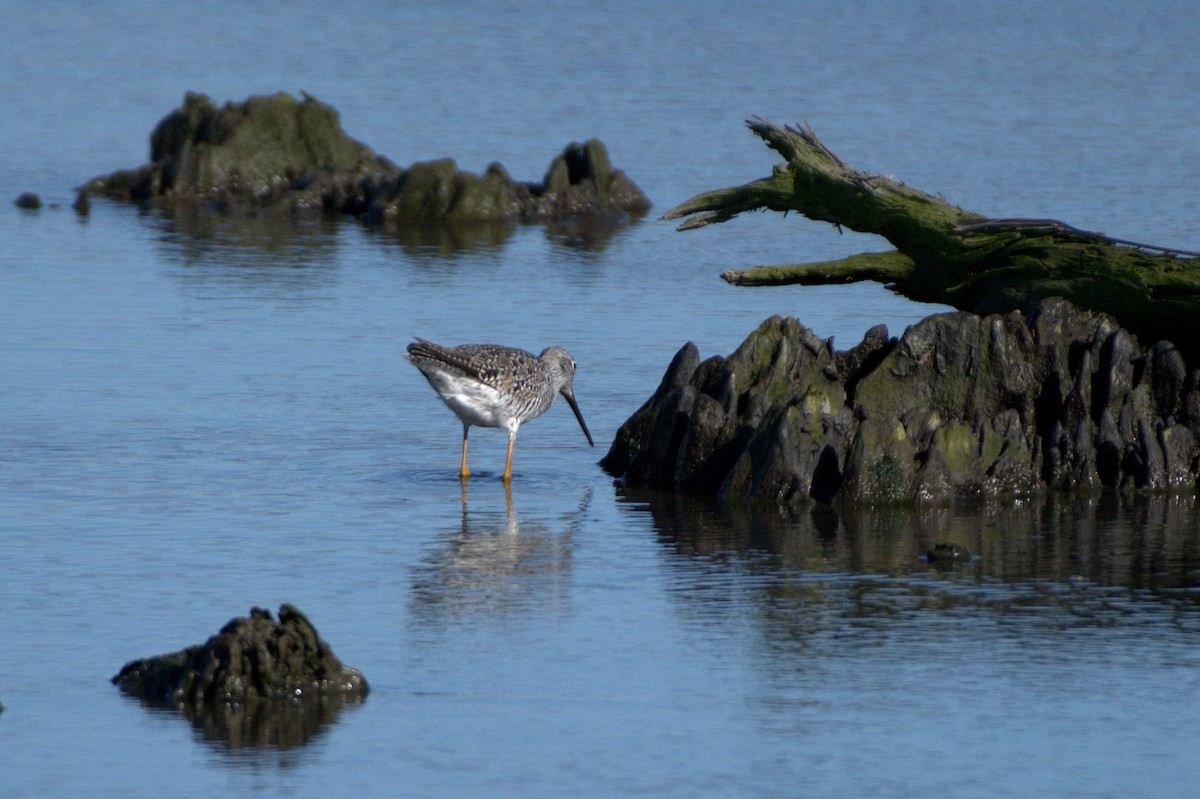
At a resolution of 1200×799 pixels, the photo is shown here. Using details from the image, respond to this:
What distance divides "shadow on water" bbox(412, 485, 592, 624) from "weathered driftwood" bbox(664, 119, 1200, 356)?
99.8 inches

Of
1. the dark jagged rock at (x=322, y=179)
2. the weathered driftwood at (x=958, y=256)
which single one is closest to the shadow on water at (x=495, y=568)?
the weathered driftwood at (x=958, y=256)

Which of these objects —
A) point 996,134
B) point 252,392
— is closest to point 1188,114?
point 996,134

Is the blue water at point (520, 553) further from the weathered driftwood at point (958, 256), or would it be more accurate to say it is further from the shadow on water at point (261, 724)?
the weathered driftwood at point (958, 256)

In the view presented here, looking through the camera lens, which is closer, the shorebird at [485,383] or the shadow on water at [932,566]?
the shadow on water at [932,566]

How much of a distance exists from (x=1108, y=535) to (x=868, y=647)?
10.5 feet

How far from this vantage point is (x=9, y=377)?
17812 millimetres

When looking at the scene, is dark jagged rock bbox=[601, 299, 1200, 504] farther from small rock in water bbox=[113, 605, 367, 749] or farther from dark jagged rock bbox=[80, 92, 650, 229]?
dark jagged rock bbox=[80, 92, 650, 229]

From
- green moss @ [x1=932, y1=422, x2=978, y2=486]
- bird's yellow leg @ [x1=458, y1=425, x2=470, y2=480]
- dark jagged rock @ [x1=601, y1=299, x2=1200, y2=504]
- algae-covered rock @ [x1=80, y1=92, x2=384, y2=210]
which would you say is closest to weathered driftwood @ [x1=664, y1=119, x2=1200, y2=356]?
dark jagged rock @ [x1=601, y1=299, x2=1200, y2=504]

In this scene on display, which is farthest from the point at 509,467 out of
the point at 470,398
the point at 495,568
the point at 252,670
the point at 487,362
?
the point at 252,670

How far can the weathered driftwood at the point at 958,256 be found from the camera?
14070 mm

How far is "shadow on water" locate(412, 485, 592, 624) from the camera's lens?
36.9ft

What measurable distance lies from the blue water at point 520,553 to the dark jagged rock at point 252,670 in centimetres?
18

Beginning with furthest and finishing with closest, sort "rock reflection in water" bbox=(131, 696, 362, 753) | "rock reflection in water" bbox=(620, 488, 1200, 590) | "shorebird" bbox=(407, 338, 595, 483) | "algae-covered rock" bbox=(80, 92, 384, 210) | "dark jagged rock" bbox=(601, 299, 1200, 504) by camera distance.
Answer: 1. "algae-covered rock" bbox=(80, 92, 384, 210)
2. "shorebird" bbox=(407, 338, 595, 483)
3. "dark jagged rock" bbox=(601, 299, 1200, 504)
4. "rock reflection in water" bbox=(620, 488, 1200, 590)
5. "rock reflection in water" bbox=(131, 696, 362, 753)

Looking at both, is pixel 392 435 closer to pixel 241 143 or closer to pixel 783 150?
pixel 783 150
